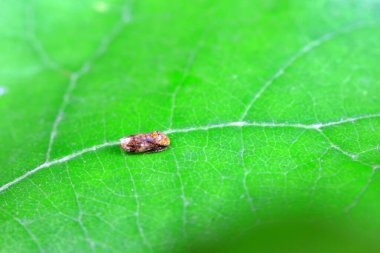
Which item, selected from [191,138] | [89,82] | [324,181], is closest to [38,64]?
[89,82]

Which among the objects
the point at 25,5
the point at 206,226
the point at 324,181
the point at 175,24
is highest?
the point at 25,5

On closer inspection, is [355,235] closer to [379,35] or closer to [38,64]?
[379,35]

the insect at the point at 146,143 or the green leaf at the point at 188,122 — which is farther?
the insect at the point at 146,143

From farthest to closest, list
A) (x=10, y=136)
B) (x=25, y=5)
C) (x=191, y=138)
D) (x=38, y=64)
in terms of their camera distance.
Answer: (x=25, y=5), (x=38, y=64), (x=10, y=136), (x=191, y=138)

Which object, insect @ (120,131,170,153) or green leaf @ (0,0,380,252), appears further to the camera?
insect @ (120,131,170,153)
